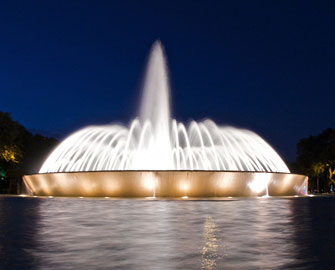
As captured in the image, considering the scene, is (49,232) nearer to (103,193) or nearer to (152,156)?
(103,193)

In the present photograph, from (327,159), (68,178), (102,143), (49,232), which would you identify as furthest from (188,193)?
(327,159)

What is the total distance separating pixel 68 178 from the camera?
2650 centimetres

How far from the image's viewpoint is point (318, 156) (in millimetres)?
69062

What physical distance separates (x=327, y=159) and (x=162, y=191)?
45.6m

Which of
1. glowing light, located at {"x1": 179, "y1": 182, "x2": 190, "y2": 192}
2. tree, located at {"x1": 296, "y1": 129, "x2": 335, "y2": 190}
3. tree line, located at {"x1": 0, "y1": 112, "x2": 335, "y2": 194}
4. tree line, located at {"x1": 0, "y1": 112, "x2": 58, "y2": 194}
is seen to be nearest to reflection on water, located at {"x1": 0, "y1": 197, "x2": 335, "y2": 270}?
glowing light, located at {"x1": 179, "y1": 182, "x2": 190, "y2": 192}

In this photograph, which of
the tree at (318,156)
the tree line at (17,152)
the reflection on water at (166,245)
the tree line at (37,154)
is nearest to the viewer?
the reflection on water at (166,245)

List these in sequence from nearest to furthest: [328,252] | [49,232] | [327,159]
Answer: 1. [328,252]
2. [49,232]
3. [327,159]

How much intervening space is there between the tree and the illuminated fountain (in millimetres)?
33298

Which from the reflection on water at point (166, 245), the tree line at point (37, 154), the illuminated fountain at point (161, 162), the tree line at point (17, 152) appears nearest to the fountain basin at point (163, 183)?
the illuminated fountain at point (161, 162)

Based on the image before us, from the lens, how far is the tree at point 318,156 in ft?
213

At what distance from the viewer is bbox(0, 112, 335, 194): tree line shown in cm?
4238

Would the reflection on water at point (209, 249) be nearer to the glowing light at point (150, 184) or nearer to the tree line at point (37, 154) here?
the glowing light at point (150, 184)

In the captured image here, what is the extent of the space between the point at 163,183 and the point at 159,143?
6895 millimetres

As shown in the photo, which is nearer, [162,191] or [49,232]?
[49,232]
